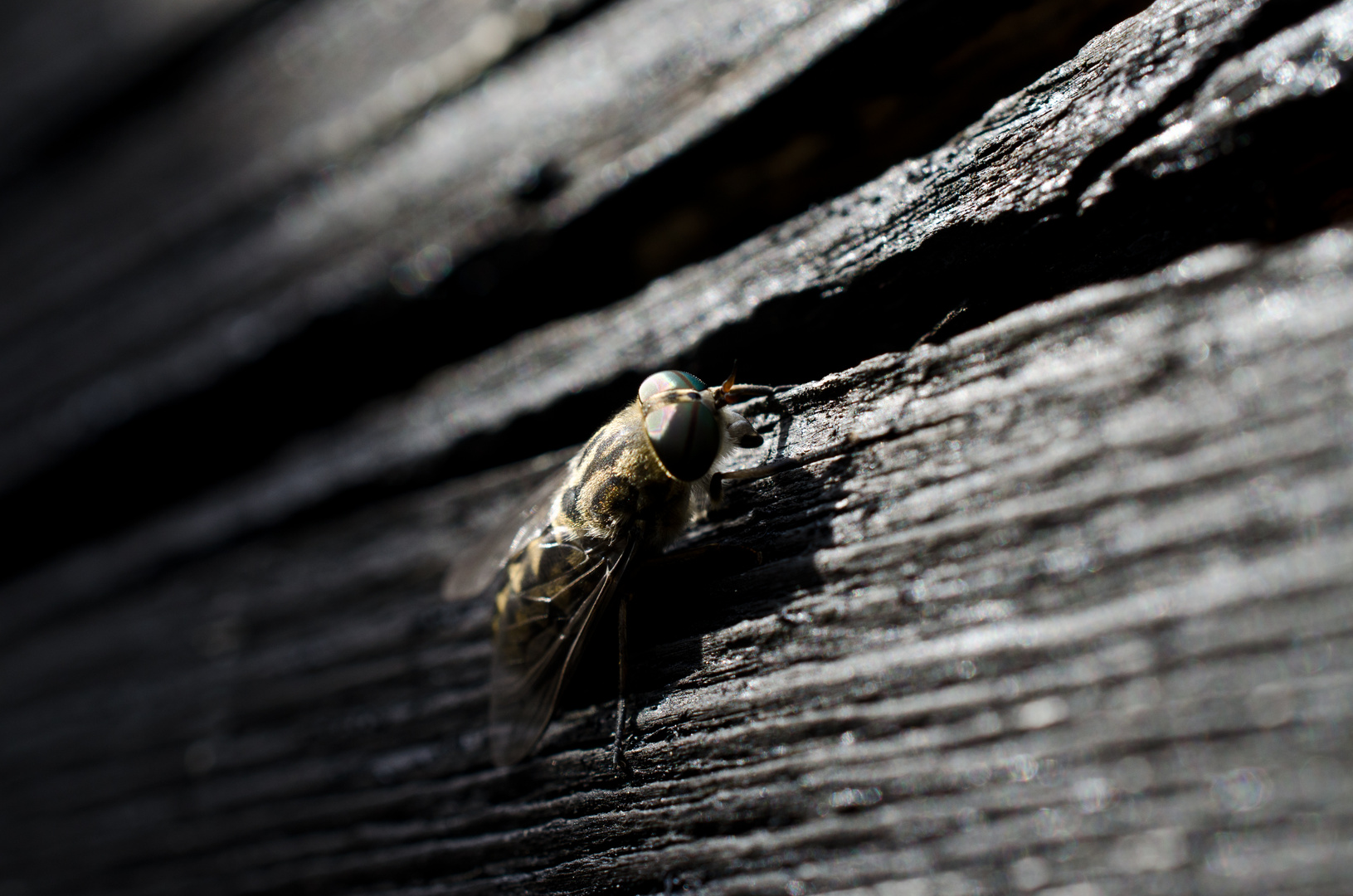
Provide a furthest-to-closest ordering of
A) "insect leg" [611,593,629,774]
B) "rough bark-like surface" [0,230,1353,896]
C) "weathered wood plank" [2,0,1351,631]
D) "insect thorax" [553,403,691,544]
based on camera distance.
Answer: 1. "insect thorax" [553,403,691,544]
2. "insect leg" [611,593,629,774]
3. "weathered wood plank" [2,0,1351,631]
4. "rough bark-like surface" [0,230,1353,896]

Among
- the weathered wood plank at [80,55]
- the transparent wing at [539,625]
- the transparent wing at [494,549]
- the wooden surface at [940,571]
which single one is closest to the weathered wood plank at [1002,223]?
the wooden surface at [940,571]

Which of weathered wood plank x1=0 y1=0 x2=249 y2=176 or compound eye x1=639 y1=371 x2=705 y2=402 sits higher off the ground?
weathered wood plank x1=0 y1=0 x2=249 y2=176

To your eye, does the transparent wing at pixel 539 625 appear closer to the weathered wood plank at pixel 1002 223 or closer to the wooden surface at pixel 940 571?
the wooden surface at pixel 940 571

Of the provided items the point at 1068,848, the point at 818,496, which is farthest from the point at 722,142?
the point at 1068,848

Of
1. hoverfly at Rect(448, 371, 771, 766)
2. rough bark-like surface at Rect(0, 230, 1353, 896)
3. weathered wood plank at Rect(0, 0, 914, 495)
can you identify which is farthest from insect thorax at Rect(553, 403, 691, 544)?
weathered wood plank at Rect(0, 0, 914, 495)

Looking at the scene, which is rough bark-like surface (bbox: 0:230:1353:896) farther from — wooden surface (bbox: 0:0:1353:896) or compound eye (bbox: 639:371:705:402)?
compound eye (bbox: 639:371:705:402)

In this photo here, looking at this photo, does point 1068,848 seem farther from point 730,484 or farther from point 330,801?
point 330,801

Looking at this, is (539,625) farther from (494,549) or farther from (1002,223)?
(1002,223)
